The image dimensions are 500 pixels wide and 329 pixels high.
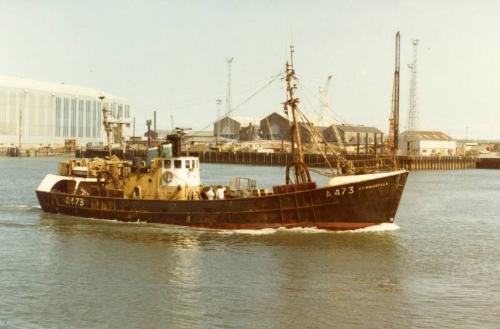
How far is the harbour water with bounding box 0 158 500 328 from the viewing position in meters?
20.3

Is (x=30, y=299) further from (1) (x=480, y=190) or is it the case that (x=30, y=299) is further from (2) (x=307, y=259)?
(1) (x=480, y=190)

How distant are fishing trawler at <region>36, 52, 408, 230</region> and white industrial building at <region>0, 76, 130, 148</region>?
309 ft

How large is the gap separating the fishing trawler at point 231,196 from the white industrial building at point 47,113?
309ft

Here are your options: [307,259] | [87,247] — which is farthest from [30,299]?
[307,259]

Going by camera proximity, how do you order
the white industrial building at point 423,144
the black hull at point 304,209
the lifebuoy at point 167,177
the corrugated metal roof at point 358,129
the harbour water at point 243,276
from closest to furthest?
the harbour water at point 243,276 → the black hull at point 304,209 → the lifebuoy at point 167,177 → the white industrial building at point 423,144 → the corrugated metal roof at point 358,129

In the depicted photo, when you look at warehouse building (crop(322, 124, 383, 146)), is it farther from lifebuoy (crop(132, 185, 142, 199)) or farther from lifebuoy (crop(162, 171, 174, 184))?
lifebuoy (crop(162, 171, 174, 184))

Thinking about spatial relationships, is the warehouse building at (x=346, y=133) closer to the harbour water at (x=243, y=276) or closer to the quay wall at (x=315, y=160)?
the quay wall at (x=315, y=160)

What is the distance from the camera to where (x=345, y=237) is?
1326 inches

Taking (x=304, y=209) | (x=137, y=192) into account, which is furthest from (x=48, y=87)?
(x=304, y=209)

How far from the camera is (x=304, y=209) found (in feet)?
111

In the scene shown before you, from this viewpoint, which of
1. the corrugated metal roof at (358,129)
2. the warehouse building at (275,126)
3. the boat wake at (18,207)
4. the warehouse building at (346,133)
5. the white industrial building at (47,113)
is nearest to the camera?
the boat wake at (18,207)

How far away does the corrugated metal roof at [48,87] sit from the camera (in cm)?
13584

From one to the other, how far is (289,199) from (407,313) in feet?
44.3

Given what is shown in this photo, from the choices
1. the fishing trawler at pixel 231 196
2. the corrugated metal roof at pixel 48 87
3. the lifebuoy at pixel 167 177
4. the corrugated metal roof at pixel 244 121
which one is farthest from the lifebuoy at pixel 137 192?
the corrugated metal roof at pixel 244 121
